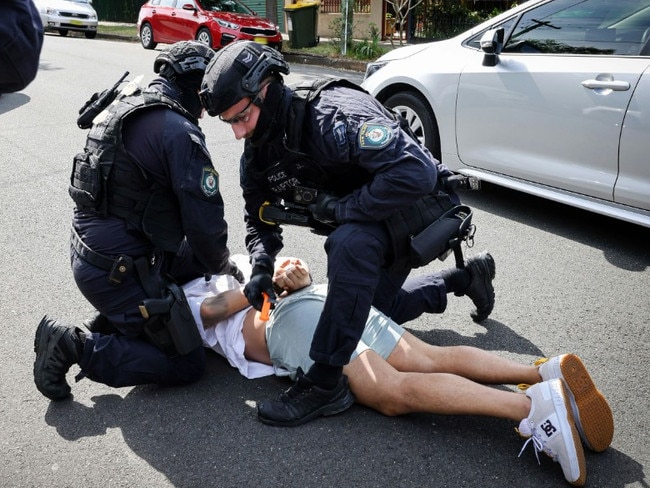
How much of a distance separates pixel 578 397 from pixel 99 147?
214cm

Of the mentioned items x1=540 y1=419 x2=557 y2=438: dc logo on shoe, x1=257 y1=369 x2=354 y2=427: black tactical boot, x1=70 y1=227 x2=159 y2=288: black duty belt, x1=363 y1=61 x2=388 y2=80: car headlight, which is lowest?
x1=257 y1=369 x2=354 y2=427: black tactical boot

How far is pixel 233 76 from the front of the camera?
9.18 feet

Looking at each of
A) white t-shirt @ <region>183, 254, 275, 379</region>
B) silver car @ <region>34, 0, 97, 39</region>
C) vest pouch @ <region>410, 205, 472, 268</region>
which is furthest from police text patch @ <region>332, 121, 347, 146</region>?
silver car @ <region>34, 0, 97, 39</region>

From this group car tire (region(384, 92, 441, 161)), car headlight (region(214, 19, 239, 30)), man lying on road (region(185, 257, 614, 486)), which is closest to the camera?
man lying on road (region(185, 257, 614, 486))

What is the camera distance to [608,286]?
166 inches

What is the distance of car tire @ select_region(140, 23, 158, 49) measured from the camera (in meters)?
17.9

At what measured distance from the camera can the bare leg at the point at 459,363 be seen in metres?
2.88

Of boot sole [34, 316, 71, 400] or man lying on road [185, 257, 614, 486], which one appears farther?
boot sole [34, 316, 71, 400]

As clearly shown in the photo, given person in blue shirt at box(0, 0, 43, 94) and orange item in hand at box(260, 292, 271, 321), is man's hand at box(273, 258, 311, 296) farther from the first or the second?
person in blue shirt at box(0, 0, 43, 94)

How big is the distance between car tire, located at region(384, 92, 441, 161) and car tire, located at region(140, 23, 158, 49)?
13.5 m

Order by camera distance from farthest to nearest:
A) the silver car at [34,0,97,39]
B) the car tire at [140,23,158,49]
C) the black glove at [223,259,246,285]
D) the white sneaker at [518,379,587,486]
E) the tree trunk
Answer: the silver car at [34,0,97,39] < the tree trunk < the car tire at [140,23,158,49] < the black glove at [223,259,246,285] < the white sneaker at [518,379,587,486]

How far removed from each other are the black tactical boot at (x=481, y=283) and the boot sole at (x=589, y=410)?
3.39 feet

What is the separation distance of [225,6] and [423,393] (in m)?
16.2

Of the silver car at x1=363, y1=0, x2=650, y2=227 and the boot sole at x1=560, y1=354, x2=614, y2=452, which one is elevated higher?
the silver car at x1=363, y1=0, x2=650, y2=227
